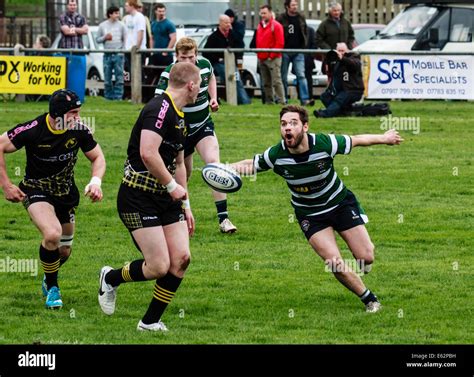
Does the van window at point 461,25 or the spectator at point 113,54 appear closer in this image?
the spectator at point 113,54

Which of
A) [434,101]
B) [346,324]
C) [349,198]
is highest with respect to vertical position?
[349,198]

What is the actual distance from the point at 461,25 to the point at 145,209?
2061 cm

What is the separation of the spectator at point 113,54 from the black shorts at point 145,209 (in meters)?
18.4

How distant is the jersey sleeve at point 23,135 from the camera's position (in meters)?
11.1

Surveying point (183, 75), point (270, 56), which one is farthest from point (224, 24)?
point (183, 75)

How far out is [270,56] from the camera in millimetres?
27125

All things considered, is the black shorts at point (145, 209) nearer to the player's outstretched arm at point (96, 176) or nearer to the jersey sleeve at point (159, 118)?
the player's outstretched arm at point (96, 176)

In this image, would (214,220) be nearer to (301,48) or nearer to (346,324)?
(346,324)

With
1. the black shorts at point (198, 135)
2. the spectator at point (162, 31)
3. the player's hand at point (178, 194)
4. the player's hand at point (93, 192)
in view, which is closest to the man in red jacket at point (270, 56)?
the spectator at point (162, 31)

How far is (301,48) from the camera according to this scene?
27.8 metres

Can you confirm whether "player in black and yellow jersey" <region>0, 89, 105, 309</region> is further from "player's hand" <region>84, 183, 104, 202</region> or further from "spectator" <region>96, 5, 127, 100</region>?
"spectator" <region>96, 5, 127, 100</region>

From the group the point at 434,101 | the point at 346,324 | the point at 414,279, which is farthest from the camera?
the point at 434,101
